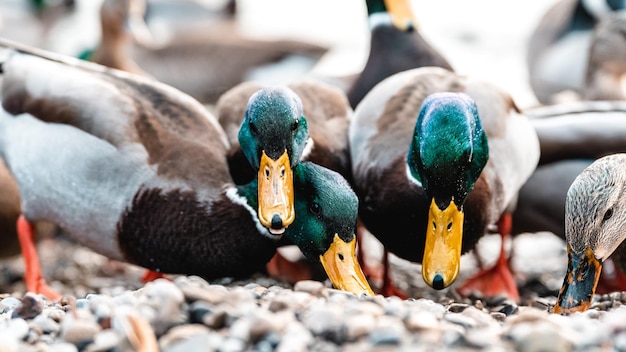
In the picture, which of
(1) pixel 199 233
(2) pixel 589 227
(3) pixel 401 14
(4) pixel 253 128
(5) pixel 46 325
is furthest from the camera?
(3) pixel 401 14

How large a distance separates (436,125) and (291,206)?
67cm

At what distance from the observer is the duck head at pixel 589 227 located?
412 centimetres

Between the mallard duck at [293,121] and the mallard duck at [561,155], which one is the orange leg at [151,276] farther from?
the mallard duck at [561,155]

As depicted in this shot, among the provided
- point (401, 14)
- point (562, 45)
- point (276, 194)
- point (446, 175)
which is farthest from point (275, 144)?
point (562, 45)

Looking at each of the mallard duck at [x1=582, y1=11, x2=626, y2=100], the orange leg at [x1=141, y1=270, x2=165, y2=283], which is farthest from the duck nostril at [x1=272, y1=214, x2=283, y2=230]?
the mallard duck at [x1=582, y1=11, x2=626, y2=100]

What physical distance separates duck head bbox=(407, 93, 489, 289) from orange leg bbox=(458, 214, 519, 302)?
3.63ft

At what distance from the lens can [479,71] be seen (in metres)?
13.2

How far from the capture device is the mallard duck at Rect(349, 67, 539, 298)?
4.41 m

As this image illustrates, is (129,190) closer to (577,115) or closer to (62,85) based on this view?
(62,85)

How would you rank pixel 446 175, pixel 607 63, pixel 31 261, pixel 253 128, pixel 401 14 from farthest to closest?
pixel 607 63
pixel 401 14
pixel 31 261
pixel 253 128
pixel 446 175

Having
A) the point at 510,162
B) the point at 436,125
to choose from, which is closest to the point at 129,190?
the point at 436,125

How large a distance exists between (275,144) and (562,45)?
7114mm

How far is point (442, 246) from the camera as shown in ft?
14.4

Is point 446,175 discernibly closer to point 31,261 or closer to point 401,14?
point 31,261
